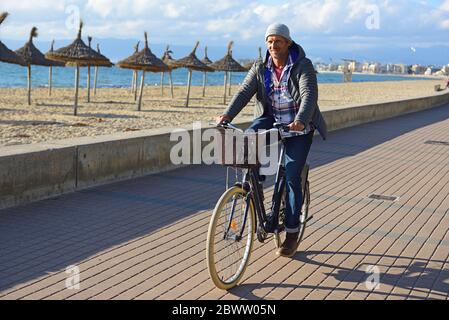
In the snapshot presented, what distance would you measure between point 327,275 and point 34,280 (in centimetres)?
205

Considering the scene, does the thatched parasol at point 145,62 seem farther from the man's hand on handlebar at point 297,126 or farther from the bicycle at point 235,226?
the man's hand on handlebar at point 297,126

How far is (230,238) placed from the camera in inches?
167

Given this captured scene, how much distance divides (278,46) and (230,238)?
4.62 ft

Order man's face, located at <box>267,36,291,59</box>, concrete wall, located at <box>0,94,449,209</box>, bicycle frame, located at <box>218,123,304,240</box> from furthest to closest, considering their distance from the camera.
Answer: concrete wall, located at <box>0,94,449,209</box>
man's face, located at <box>267,36,291,59</box>
bicycle frame, located at <box>218,123,304,240</box>

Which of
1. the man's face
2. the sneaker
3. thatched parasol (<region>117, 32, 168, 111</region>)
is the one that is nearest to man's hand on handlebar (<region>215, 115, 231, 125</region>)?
the man's face

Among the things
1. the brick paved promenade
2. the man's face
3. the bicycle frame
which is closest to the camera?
the brick paved promenade

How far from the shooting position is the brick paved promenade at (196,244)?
13.8 feet

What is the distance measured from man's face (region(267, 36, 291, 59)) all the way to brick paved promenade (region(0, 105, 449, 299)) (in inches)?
61.8

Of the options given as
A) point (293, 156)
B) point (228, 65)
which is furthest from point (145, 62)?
point (293, 156)

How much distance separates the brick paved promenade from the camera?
13.8 ft

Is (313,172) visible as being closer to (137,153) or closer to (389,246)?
(137,153)

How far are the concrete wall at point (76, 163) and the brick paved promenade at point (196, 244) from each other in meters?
0.16

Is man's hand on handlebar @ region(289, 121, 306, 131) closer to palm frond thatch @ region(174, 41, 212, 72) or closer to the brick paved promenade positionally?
the brick paved promenade
